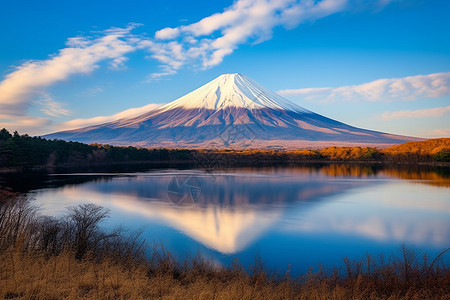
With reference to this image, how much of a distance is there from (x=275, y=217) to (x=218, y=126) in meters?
78.5

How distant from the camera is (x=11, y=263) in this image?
5.01 m

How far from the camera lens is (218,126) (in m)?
91.5

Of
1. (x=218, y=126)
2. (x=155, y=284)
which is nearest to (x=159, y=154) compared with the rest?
(x=218, y=126)

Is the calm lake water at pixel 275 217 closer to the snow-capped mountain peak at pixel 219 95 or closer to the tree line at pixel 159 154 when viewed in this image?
the tree line at pixel 159 154

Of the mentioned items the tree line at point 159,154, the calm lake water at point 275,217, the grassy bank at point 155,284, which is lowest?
the calm lake water at point 275,217

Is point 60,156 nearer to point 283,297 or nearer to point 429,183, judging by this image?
point 429,183

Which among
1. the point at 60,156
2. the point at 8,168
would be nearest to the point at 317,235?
the point at 8,168

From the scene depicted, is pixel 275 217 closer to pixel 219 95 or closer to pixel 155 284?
pixel 155 284

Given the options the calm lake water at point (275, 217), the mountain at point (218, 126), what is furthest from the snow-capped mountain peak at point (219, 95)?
the calm lake water at point (275, 217)

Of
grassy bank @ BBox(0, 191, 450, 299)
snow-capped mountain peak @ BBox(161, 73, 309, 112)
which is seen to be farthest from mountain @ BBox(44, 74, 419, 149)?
grassy bank @ BBox(0, 191, 450, 299)

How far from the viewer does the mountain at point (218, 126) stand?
9094 centimetres

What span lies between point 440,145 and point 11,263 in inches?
2474

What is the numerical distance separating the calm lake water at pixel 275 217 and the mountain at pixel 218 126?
60.9m

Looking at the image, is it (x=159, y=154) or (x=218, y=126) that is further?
(x=218, y=126)
